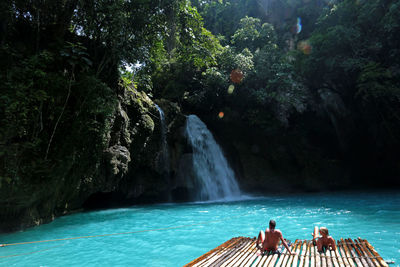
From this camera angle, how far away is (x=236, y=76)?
19.6 meters

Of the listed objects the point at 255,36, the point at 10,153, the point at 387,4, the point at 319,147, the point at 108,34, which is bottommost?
the point at 10,153

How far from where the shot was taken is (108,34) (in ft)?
34.4

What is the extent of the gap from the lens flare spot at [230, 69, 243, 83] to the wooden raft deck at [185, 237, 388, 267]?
1579cm

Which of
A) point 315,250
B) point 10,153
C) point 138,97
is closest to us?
point 315,250

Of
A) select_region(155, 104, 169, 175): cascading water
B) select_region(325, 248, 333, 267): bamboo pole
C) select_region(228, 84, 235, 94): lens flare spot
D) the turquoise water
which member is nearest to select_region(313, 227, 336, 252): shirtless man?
select_region(325, 248, 333, 267): bamboo pole

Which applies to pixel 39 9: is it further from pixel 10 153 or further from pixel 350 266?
pixel 350 266

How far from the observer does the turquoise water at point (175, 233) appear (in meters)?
5.47

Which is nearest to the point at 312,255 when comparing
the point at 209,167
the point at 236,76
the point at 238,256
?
the point at 238,256

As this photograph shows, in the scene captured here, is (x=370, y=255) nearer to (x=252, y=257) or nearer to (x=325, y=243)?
(x=325, y=243)

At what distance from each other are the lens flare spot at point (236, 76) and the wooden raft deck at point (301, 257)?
1579cm

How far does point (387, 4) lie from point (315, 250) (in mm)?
19069

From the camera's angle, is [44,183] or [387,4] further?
[387,4]

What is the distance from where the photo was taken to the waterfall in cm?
1598

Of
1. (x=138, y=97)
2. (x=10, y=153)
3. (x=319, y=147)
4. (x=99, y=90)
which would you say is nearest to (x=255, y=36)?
(x=319, y=147)
